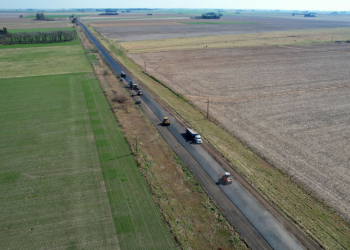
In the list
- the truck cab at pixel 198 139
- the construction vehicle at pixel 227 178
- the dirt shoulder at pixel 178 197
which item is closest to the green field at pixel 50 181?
the dirt shoulder at pixel 178 197

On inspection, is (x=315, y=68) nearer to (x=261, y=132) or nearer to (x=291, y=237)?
(x=261, y=132)

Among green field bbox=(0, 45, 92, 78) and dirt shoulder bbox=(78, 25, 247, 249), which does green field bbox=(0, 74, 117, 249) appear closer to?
dirt shoulder bbox=(78, 25, 247, 249)

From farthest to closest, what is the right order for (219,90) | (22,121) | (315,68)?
(315,68)
(219,90)
(22,121)

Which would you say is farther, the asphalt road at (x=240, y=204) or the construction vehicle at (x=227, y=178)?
the construction vehicle at (x=227, y=178)

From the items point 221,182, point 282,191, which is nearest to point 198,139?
point 221,182

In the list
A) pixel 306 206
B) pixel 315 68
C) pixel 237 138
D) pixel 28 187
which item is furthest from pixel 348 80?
pixel 28 187

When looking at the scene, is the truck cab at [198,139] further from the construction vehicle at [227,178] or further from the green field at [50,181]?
the green field at [50,181]

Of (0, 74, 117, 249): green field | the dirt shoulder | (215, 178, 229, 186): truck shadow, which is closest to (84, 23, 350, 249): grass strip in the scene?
(215, 178, 229, 186): truck shadow
